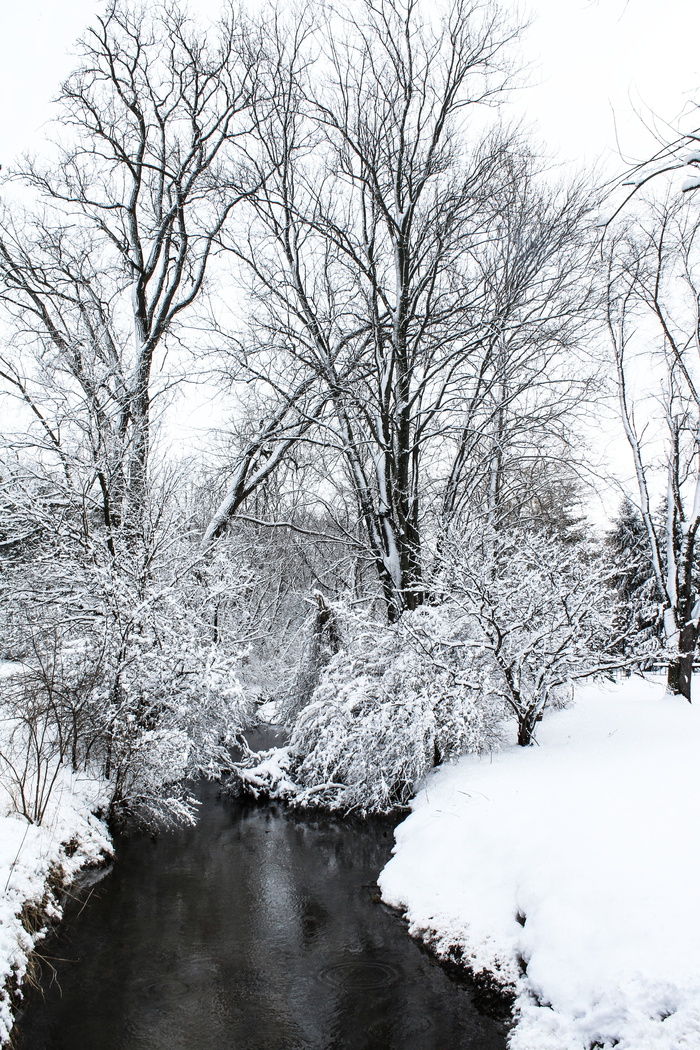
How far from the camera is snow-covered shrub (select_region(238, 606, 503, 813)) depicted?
9211mm

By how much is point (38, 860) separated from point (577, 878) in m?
5.38

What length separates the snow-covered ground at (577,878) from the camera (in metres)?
3.99

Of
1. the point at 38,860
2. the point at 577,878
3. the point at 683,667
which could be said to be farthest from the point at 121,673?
the point at 683,667

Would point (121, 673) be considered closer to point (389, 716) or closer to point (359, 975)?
point (389, 716)

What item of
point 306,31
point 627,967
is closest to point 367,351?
point 306,31

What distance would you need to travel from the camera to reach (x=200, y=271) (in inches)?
654

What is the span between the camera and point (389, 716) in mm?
10055

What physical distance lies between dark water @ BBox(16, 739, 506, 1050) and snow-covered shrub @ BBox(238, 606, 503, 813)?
1463mm

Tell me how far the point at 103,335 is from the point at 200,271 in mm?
3651

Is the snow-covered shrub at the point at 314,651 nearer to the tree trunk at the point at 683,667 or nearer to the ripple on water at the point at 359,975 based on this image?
the tree trunk at the point at 683,667

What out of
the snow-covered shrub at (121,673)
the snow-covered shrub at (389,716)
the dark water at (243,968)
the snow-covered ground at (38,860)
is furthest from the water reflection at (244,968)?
the snow-covered shrub at (389,716)

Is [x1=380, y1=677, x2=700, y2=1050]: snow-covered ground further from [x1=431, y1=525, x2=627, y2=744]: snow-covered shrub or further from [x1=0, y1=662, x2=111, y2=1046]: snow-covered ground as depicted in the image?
[x1=0, y1=662, x2=111, y2=1046]: snow-covered ground

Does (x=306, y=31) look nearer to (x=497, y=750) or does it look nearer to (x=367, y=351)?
(x=367, y=351)

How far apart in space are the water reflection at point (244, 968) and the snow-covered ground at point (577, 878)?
43cm
